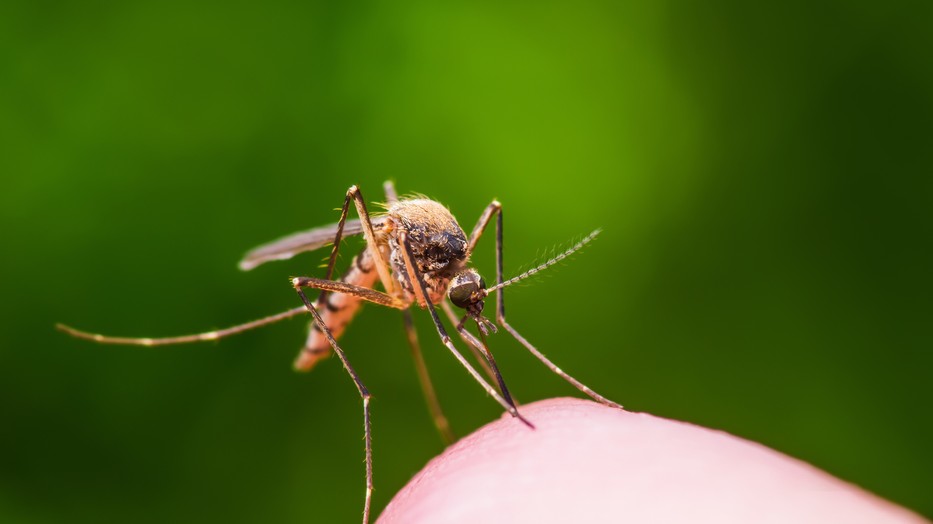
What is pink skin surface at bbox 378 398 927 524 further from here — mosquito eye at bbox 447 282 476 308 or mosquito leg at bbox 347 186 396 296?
mosquito leg at bbox 347 186 396 296

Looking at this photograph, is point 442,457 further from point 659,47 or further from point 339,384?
point 659,47

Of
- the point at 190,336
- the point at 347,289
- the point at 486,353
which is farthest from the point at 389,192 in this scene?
the point at 486,353

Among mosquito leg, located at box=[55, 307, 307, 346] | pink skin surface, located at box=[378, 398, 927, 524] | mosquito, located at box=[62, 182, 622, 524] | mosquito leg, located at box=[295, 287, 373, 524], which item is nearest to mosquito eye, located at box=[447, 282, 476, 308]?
mosquito, located at box=[62, 182, 622, 524]

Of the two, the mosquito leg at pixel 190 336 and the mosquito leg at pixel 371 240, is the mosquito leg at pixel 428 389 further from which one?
the mosquito leg at pixel 190 336

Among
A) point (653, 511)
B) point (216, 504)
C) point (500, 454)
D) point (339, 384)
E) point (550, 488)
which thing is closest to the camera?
point (653, 511)

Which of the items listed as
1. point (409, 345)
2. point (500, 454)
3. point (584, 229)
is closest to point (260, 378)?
point (409, 345)

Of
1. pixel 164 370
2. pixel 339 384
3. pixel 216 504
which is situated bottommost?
pixel 216 504

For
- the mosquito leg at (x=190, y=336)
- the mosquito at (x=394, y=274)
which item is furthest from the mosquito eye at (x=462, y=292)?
the mosquito leg at (x=190, y=336)

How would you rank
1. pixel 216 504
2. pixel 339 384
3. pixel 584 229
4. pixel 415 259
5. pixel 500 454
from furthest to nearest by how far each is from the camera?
pixel 584 229 → pixel 339 384 → pixel 216 504 → pixel 415 259 → pixel 500 454
